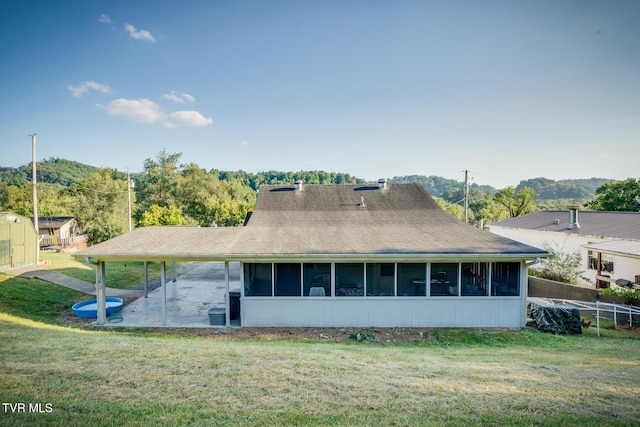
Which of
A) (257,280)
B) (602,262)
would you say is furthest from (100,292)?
(602,262)

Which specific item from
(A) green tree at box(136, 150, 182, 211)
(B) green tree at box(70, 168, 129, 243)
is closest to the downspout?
(B) green tree at box(70, 168, 129, 243)

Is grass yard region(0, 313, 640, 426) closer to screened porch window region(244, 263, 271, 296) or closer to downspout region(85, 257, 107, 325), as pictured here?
downspout region(85, 257, 107, 325)

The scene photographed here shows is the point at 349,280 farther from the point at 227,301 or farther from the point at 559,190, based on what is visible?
the point at 559,190

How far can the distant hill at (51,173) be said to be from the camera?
183 feet

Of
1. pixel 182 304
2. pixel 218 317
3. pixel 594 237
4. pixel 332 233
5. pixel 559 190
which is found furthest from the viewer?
pixel 559 190

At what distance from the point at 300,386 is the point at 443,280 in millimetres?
7074

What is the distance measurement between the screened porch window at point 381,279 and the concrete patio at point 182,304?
4434 millimetres

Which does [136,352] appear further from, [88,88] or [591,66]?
[88,88]

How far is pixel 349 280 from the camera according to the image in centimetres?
1034

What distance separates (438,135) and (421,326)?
76.1 ft

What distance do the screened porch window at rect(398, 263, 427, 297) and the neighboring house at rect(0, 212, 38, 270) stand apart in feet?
56.9

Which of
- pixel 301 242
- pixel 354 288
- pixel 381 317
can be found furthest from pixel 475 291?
pixel 301 242

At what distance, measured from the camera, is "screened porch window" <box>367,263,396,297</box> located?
10258 mm

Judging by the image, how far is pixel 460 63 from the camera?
17875 millimetres
